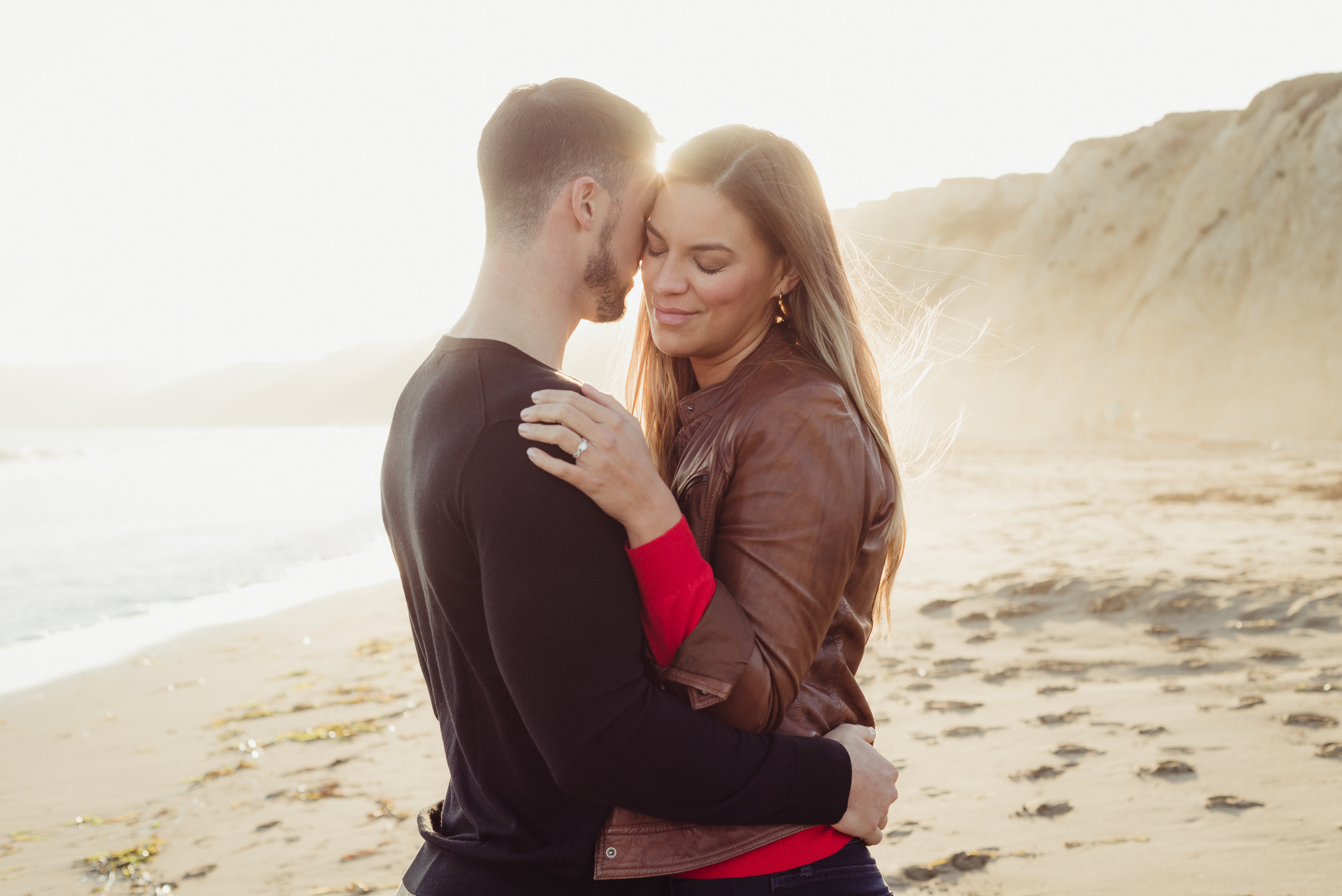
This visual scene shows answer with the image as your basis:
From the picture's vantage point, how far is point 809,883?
180 cm

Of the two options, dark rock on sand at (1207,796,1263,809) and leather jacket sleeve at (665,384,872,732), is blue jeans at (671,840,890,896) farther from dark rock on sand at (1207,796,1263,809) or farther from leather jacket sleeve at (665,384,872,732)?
dark rock on sand at (1207,796,1263,809)

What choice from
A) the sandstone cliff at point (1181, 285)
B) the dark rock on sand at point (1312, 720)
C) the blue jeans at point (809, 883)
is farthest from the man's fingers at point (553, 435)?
the sandstone cliff at point (1181, 285)

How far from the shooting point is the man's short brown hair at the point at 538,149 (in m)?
Result: 1.90

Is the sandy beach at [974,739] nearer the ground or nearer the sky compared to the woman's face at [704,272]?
nearer the ground

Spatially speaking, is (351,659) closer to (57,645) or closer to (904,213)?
(57,645)

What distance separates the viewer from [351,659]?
8.61 meters

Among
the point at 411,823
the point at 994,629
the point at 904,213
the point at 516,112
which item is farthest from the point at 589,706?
the point at 904,213

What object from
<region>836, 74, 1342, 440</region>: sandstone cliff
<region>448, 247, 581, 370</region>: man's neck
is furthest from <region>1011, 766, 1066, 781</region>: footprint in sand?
<region>836, 74, 1342, 440</region>: sandstone cliff

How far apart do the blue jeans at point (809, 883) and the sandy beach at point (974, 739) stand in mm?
1105

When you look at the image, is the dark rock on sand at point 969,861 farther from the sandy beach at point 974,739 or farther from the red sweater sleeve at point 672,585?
the red sweater sleeve at point 672,585

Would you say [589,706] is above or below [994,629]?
above

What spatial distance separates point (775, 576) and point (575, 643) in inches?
17.8

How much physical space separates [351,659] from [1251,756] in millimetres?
7184

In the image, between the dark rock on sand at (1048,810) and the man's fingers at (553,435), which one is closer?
the man's fingers at (553,435)
